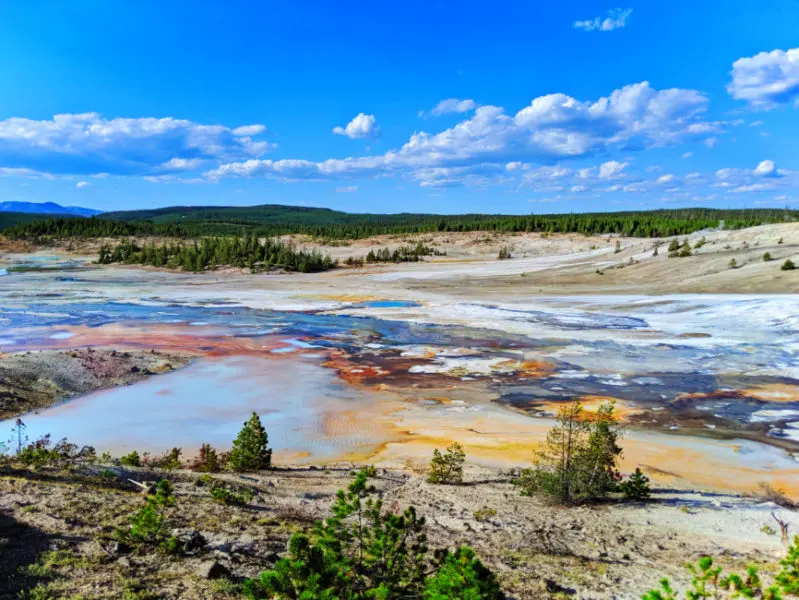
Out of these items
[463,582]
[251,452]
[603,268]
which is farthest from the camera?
[603,268]

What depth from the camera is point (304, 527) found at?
24.6ft

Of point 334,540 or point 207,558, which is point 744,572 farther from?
point 207,558

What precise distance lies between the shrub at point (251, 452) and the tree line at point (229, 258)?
5502cm

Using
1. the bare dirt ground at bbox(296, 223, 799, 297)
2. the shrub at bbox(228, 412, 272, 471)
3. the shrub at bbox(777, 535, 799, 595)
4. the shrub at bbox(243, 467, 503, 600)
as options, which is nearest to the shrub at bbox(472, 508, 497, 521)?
the shrub at bbox(243, 467, 503, 600)

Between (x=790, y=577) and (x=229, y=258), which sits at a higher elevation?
(x=229, y=258)

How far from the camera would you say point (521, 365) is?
22.4 metres

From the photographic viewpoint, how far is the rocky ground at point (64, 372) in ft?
55.6

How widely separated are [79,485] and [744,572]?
27.8ft

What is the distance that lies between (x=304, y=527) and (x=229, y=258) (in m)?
64.7

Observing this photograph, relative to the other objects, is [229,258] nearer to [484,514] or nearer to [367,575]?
[484,514]

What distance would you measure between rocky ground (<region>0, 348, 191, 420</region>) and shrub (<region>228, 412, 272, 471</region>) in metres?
8.54

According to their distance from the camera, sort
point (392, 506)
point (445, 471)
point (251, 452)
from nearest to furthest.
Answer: point (392, 506) → point (445, 471) → point (251, 452)

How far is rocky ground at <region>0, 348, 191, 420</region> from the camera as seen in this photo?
55.6 ft

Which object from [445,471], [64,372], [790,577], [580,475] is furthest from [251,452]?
[64,372]
